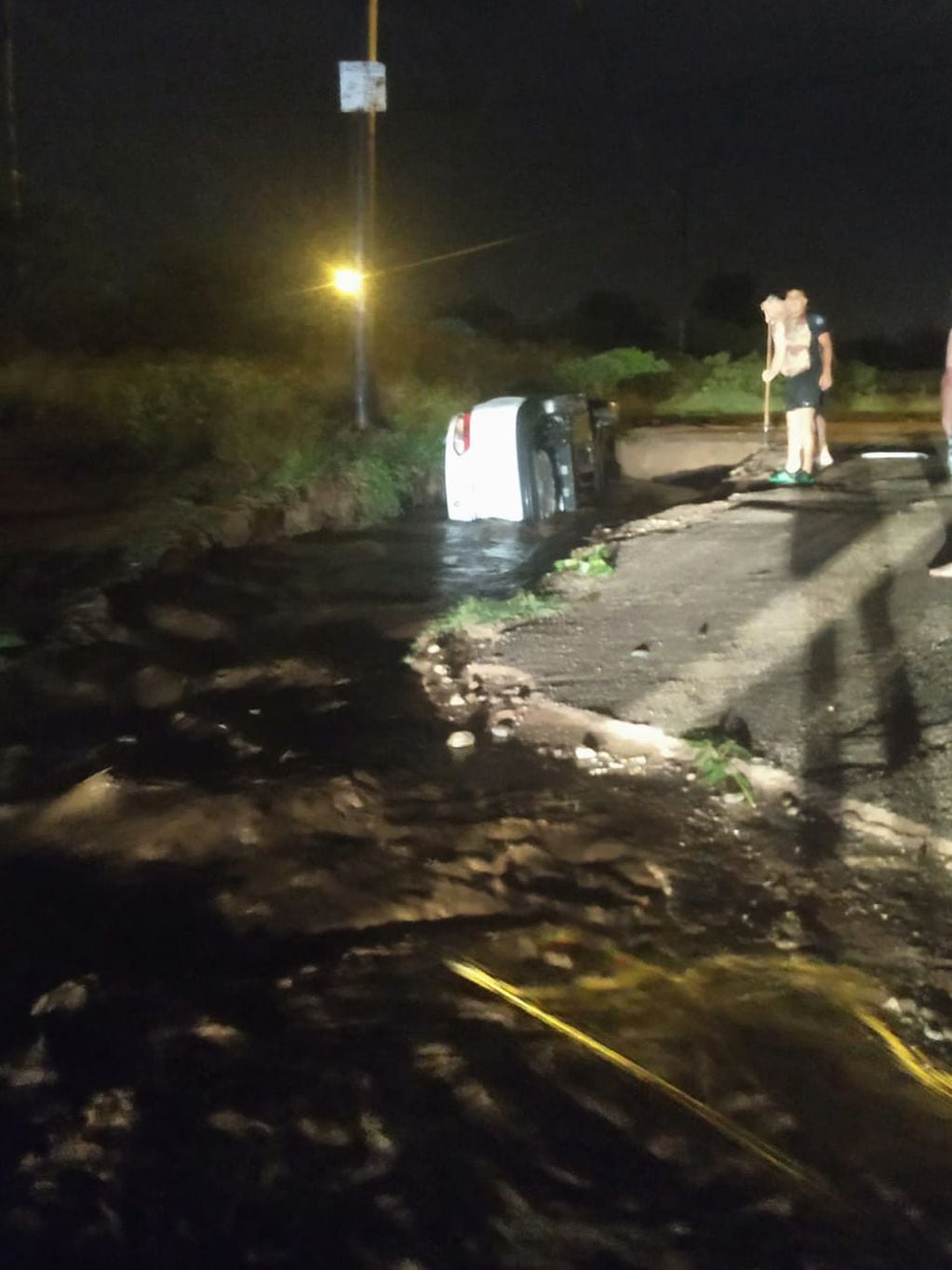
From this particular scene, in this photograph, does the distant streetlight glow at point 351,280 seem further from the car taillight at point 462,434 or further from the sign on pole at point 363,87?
the car taillight at point 462,434

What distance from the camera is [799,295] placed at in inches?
401

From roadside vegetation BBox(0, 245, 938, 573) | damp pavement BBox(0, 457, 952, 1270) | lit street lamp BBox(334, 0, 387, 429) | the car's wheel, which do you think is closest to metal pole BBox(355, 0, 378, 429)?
lit street lamp BBox(334, 0, 387, 429)

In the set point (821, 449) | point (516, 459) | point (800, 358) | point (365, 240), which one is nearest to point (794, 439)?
point (800, 358)

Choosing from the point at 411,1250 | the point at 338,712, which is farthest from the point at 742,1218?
the point at 338,712

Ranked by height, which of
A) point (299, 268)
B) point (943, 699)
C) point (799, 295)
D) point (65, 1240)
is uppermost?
point (299, 268)

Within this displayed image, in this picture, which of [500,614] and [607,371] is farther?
[607,371]

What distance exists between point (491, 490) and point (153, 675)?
5417 mm

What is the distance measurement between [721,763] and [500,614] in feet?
9.22

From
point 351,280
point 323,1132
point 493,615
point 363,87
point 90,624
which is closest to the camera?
point 323,1132

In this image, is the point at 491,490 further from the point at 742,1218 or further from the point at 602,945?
the point at 742,1218

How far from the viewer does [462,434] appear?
12281 mm

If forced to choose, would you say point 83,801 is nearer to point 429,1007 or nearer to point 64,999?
point 64,999

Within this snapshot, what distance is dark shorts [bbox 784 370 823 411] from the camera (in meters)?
10.3

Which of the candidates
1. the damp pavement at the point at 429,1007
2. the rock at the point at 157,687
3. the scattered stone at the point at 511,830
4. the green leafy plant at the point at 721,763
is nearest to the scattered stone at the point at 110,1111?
the damp pavement at the point at 429,1007
